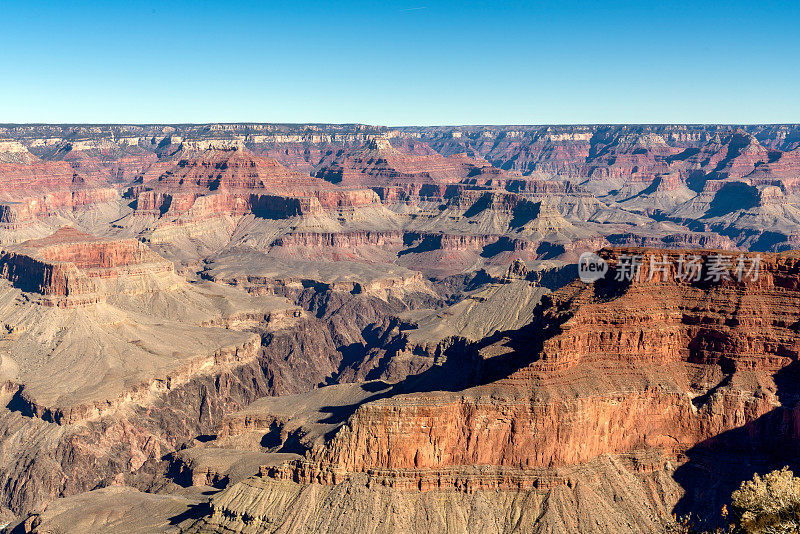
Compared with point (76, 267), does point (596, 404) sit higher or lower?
higher

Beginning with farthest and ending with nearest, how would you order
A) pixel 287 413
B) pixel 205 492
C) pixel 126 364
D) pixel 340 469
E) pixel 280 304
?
pixel 280 304, pixel 126 364, pixel 287 413, pixel 205 492, pixel 340 469

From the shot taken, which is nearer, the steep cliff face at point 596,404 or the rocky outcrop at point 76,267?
the steep cliff face at point 596,404

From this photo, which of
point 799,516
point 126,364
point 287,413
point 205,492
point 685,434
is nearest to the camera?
point 799,516

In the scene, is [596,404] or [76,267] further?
[76,267]

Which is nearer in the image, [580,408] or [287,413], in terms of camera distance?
[580,408]

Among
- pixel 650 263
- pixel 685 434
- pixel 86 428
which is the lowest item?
pixel 86 428

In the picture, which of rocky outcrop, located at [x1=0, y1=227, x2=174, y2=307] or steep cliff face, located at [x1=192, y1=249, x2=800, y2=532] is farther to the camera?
rocky outcrop, located at [x1=0, y1=227, x2=174, y2=307]

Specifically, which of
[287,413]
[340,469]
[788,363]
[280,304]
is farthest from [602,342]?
[280,304]

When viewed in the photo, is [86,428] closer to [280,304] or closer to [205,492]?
[205,492]
